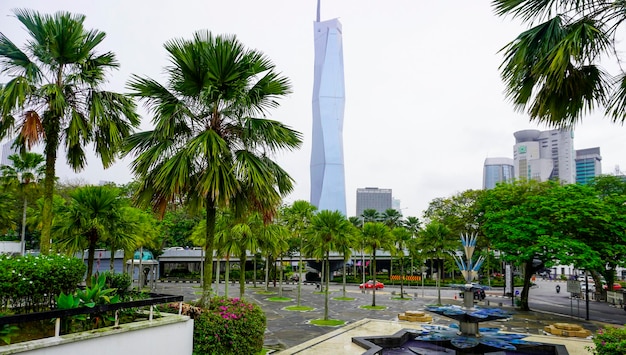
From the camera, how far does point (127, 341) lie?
7668mm

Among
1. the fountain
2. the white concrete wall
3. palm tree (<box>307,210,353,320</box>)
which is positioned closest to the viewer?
the fountain

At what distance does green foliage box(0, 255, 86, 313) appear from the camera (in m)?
7.13

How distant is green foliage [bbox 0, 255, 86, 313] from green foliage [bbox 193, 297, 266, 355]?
3098 millimetres

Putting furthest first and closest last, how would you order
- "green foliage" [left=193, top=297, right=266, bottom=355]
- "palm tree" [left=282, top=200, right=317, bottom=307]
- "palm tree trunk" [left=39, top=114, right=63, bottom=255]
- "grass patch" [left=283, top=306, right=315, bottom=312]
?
"palm tree" [left=282, top=200, right=317, bottom=307] → "grass patch" [left=283, top=306, right=315, bottom=312] → "palm tree trunk" [left=39, top=114, right=63, bottom=255] → "green foliage" [left=193, top=297, right=266, bottom=355]

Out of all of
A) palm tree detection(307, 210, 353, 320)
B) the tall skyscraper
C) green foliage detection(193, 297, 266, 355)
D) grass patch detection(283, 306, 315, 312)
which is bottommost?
grass patch detection(283, 306, 315, 312)

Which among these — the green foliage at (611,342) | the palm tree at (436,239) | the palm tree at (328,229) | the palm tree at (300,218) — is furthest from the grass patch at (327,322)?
the green foliage at (611,342)

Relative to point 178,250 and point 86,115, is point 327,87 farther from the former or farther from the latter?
point 86,115

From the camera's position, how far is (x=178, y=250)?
5494 centimetres

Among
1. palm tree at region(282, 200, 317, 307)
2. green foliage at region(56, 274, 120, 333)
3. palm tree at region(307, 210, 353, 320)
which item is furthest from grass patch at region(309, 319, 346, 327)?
green foliage at region(56, 274, 120, 333)

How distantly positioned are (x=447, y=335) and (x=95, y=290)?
1319cm

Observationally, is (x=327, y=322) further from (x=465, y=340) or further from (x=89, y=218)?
(x=89, y=218)

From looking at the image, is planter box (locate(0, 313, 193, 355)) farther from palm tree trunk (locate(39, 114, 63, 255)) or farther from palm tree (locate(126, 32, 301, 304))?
palm tree trunk (locate(39, 114, 63, 255))

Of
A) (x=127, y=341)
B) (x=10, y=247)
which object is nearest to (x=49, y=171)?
(x=127, y=341)

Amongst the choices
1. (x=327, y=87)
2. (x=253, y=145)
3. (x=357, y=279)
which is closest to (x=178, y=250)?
(x=357, y=279)
